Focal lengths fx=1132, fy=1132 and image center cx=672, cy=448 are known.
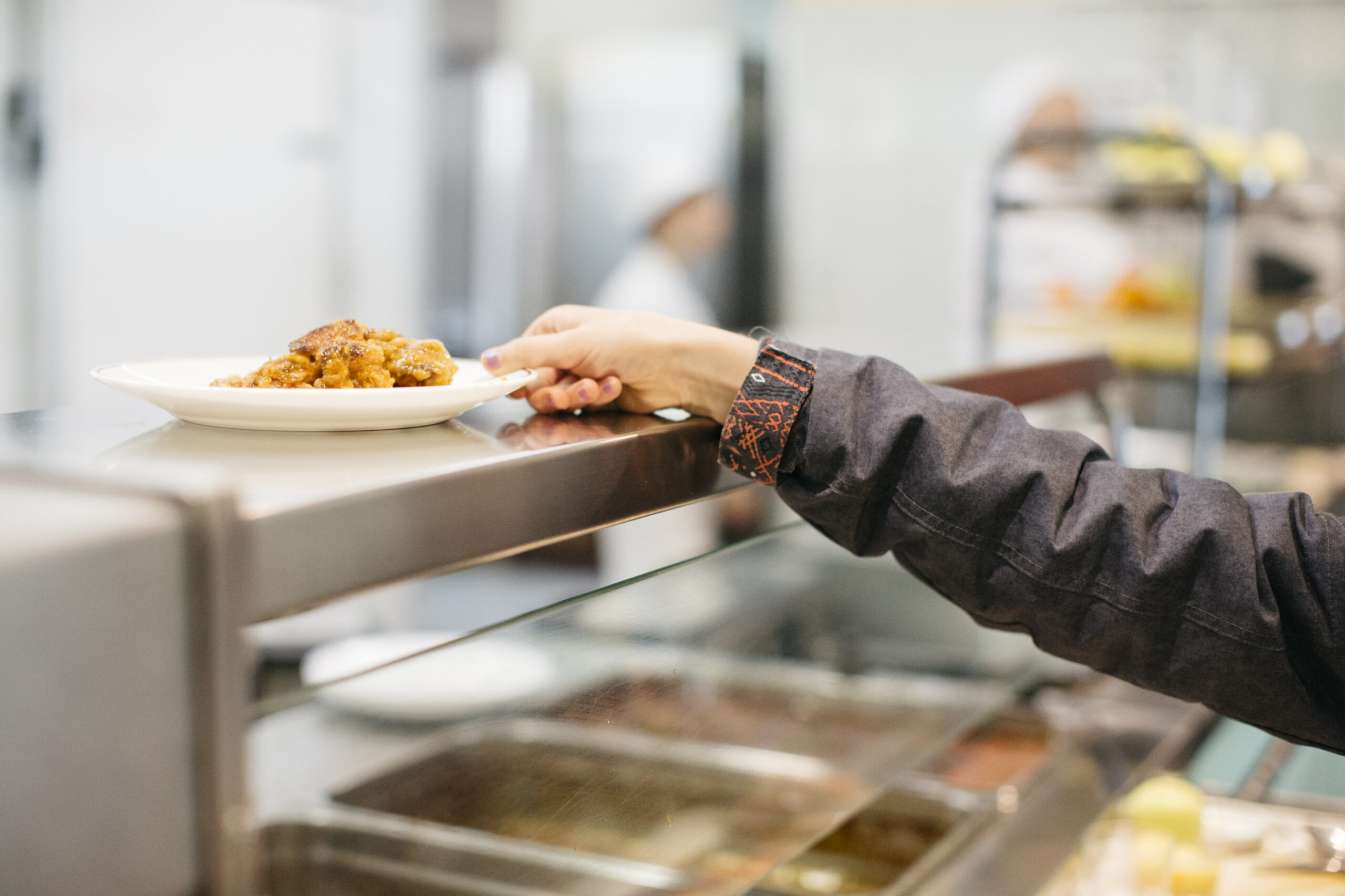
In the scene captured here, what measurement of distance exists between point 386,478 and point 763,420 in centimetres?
33

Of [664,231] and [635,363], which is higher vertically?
[664,231]

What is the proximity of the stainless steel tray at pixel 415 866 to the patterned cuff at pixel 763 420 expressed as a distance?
34cm

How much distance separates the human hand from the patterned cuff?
0.02m

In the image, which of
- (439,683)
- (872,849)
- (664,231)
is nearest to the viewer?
(872,849)

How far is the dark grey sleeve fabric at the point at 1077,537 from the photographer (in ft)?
2.68

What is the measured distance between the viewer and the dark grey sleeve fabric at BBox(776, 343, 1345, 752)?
2.68 ft

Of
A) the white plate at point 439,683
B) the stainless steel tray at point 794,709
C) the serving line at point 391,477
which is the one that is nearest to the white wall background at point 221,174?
the white plate at point 439,683

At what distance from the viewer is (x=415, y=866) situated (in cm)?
92

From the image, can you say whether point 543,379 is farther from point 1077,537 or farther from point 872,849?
point 872,849

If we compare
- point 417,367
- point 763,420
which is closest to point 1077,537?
point 763,420

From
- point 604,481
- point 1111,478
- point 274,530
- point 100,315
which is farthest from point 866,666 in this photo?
point 100,315

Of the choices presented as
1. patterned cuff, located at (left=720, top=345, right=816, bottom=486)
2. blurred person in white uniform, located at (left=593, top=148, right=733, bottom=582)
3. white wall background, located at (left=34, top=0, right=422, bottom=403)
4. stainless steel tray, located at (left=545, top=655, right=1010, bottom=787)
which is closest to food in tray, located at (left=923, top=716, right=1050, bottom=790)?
stainless steel tray, located at (left=545, top=655, right=1010, bottom=787)

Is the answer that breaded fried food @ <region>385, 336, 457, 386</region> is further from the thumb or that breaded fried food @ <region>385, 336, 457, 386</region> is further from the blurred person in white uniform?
the blurred person in white uniform

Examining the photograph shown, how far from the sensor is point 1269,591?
2.77 feet
